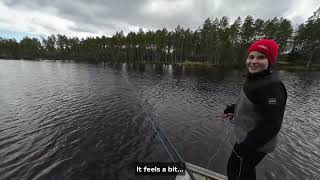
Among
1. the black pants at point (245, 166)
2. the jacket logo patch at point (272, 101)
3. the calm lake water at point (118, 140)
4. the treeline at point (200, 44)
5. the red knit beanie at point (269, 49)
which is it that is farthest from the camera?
the treeline at point (200, 44)

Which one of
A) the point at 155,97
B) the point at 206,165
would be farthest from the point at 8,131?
the point at 155,97

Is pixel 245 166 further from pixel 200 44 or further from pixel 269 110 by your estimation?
pixel 200 44

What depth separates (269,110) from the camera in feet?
8.98

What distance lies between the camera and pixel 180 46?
3723 inches

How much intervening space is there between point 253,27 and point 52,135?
274 feet

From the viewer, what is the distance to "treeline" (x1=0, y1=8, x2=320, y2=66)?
70688mm

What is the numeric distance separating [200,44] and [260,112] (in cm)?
9151

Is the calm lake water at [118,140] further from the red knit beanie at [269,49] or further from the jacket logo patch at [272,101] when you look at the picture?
the red knit beanie at [269,49]

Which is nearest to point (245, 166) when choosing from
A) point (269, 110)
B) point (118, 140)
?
point (269, 110)

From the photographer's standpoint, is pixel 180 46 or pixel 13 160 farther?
pixel 180 46

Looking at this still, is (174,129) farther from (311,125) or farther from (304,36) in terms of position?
(304,36)

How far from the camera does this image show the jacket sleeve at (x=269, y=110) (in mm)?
2738

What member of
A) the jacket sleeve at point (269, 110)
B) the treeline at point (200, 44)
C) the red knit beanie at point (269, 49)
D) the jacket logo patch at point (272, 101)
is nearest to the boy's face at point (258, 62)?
the red knit beanie at point (269, 49)

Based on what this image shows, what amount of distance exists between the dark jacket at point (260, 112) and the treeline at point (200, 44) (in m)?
75.2
